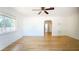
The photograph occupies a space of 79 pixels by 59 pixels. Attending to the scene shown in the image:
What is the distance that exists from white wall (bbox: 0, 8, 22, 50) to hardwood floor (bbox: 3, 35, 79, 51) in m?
Result: 0.06

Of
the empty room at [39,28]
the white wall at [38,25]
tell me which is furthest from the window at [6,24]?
the white wall at [38,25]

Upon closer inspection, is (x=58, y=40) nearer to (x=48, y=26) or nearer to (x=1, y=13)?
(x=48, y=26)

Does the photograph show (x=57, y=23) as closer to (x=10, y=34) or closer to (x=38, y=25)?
(x=38, y=25)

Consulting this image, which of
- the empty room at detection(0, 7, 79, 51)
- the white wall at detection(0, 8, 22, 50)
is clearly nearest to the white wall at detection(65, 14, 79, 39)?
the empty room at detection(0, 7, 79, 51)

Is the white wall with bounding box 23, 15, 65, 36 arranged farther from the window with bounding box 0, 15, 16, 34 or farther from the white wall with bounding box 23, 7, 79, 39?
the window with bounding box 0, 15, 16, 34

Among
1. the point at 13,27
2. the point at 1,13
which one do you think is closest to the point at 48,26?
the point at 13,27

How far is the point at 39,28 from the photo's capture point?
1464mm

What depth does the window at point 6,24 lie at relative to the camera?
134cm

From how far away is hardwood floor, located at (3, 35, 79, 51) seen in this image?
1362mm

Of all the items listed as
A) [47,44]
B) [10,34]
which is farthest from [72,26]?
[10,34]

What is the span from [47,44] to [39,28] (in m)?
0.25

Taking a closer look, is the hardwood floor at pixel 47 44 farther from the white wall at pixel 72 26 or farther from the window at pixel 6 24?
the window at pixel 6 24
